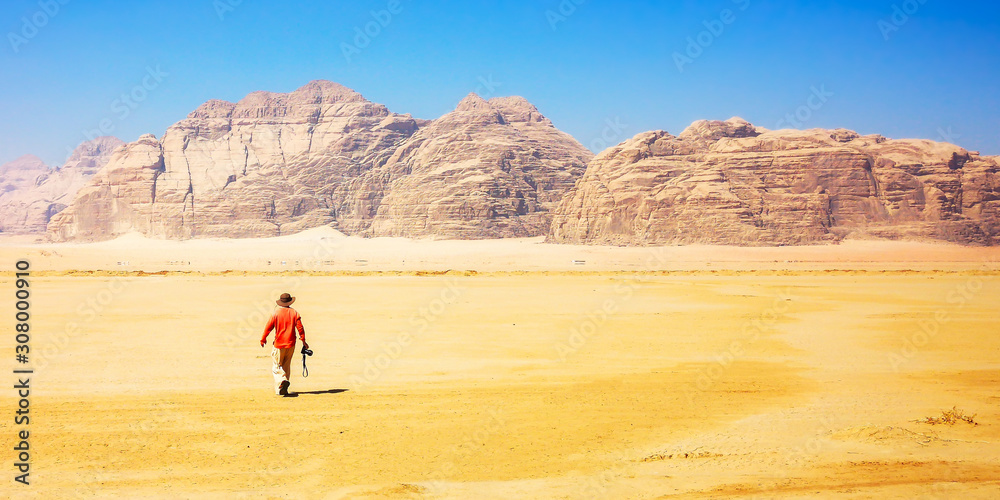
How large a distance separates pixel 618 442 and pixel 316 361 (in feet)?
23.5

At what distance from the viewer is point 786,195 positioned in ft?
281

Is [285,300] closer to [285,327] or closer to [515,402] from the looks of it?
[285,327]

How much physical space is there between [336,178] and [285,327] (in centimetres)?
15585

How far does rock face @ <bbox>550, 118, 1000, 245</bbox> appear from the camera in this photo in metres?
80.9

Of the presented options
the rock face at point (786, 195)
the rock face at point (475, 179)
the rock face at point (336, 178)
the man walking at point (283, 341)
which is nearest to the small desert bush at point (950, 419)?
the man walking at point (283, 341)

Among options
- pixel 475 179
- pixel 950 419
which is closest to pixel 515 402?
pixel 950 419

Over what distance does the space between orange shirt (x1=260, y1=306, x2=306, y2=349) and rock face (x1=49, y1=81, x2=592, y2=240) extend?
106 meters

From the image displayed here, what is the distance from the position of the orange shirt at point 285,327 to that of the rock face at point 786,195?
2874 inches

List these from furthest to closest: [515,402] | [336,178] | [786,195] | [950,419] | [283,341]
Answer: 1. [336,178]
2. [786,195]
3. [283,341]
4. [515,402]
5. [950,419]

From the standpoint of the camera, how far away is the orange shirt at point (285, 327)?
10586 millimetres

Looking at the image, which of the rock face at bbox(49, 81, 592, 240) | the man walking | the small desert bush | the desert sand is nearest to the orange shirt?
the man walking

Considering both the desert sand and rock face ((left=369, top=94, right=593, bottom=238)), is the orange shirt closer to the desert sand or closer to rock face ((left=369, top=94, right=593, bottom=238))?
the desert sand

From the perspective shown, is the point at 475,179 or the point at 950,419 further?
the point at 475,179

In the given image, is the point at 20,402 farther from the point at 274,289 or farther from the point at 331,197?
the point at 331,197
